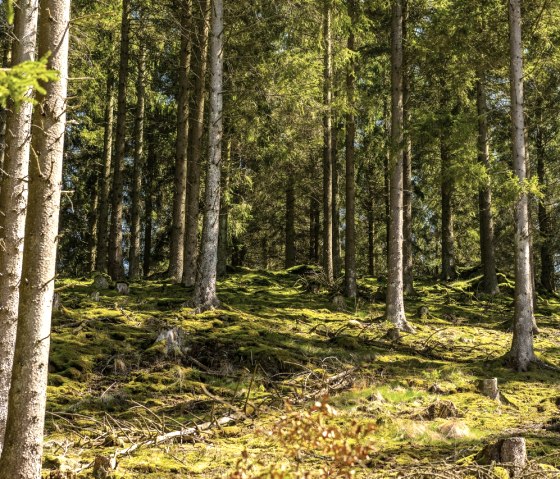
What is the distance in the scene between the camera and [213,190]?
12.7 meters

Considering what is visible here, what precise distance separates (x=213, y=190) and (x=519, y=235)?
21.3ft

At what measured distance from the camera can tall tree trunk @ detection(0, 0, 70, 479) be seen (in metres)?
4.54

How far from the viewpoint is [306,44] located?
51.1 ft

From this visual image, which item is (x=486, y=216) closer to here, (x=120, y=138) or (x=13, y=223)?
(x=120, y=138)

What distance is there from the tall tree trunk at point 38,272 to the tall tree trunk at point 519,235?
30.0 ft

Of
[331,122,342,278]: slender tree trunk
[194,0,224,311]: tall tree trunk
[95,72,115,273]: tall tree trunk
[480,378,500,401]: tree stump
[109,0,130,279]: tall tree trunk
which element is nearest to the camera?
[480,378,500,401]: tree stump

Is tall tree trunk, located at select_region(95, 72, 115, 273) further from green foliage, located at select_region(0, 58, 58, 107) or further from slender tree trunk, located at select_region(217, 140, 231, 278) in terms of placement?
green foliage, located at select_region(0, 58, 58, 107)

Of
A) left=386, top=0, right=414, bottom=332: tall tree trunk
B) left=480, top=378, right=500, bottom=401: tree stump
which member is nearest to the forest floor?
left=480, top=378, right=500, bottom=401: tree stump

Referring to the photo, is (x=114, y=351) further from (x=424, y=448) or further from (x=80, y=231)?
(x=80, y=231)

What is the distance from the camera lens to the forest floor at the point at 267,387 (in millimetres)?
5785

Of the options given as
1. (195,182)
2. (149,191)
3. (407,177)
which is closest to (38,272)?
(195,182)

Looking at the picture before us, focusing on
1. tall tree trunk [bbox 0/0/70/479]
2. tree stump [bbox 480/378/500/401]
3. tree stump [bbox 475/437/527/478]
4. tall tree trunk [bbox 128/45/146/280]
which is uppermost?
tall tree trunk [bbox 128/45/146/280]

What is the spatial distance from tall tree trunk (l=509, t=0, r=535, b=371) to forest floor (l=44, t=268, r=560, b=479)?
1.68 feet

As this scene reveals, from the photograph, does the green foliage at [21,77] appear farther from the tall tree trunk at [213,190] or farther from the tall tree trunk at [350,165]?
the tall tree trunk at [350,165]
